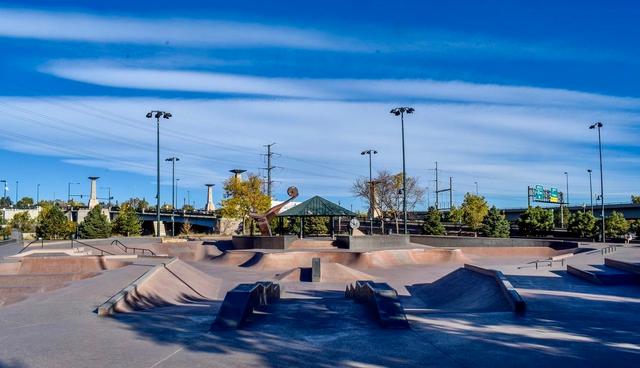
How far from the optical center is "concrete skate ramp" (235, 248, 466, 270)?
27797mm

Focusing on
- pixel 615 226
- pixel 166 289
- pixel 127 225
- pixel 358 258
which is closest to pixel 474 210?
pixel 615 226

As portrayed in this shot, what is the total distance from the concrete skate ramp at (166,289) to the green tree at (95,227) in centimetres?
2441

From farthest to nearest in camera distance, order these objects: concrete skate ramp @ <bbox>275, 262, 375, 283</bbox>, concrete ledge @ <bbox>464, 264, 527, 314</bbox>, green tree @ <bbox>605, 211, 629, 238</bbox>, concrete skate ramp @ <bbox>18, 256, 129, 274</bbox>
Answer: green tree @ <bbox>605, 211, 629, 238</bbox> → concrete skate ramp @ <bbox>275, 262, 375, 283</bbox> → concrete skate ramp @ <bbox>18, 256, 129, 274</bbox> → concrete ledge @ <bbox>464, 264, 527, 314</bbox>

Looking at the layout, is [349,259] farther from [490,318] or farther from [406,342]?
[406,342]

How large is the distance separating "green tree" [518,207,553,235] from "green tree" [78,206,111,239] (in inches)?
1498

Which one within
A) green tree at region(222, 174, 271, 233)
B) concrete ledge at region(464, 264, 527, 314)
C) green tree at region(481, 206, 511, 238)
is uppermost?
green tree at region(222, 174, 271, 233)

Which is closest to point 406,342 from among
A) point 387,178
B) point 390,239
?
point 390,239

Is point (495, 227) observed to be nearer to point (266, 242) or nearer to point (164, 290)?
point (266, 242)

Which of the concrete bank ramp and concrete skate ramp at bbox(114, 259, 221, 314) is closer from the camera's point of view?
the concrete bank ramp

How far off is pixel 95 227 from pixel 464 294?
118 ft

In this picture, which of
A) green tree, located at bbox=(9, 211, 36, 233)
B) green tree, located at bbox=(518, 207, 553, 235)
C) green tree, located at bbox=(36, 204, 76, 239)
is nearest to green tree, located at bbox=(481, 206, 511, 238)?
green tree, located at bbox=(518, 207, 553, 235)

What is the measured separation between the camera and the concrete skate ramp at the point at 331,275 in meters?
22.9

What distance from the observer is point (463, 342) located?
328 inches

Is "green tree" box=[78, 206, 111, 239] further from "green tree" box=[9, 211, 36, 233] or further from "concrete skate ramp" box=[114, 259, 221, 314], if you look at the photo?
"concrete skate ramp" box=[114, 259, 221, 314]
